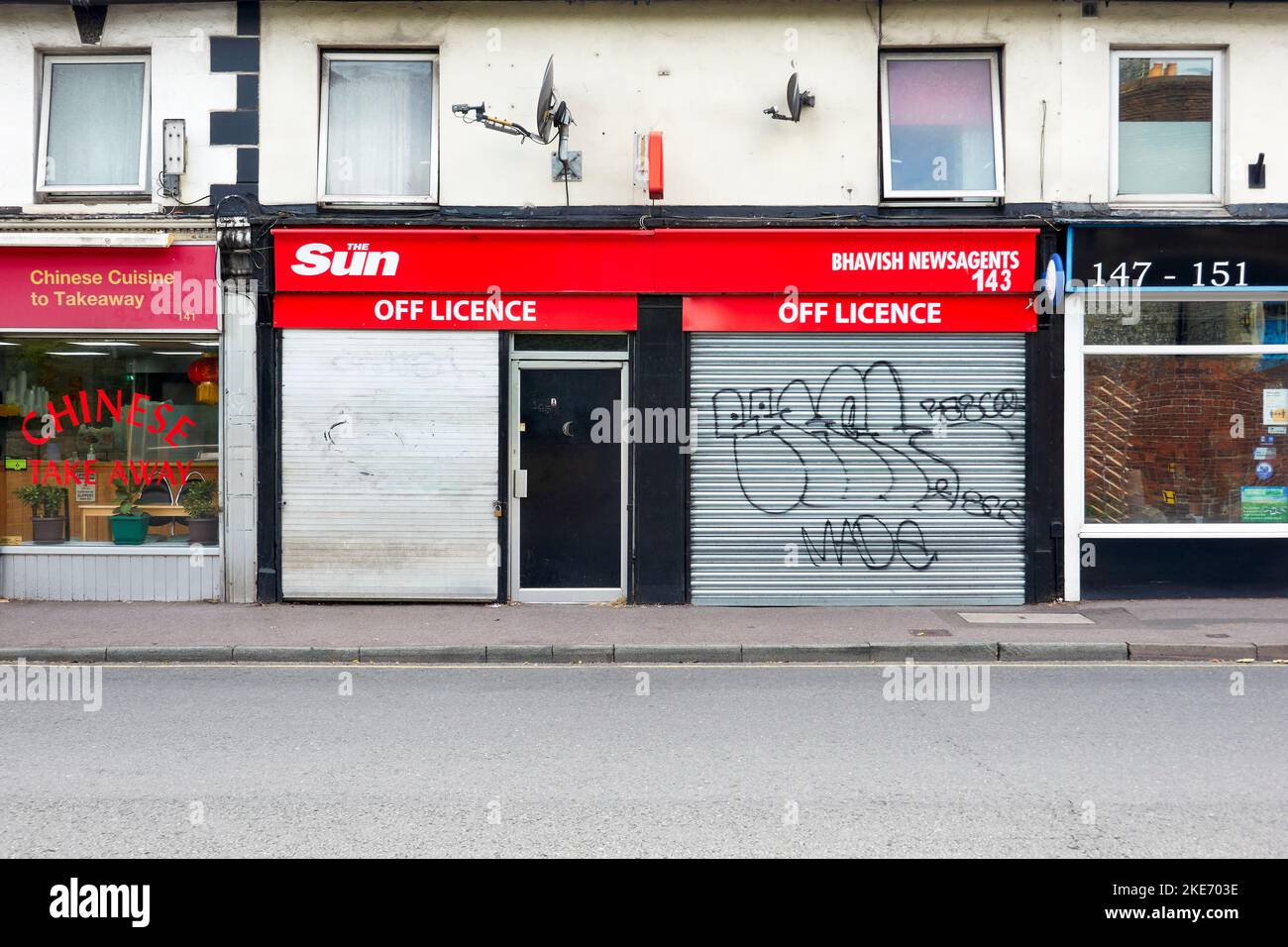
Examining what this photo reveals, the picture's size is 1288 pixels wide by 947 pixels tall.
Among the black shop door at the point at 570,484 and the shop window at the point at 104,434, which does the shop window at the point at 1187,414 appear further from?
the shop window at the point at 104,434

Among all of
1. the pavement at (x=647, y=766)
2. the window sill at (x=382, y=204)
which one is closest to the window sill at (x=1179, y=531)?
the pavement at (x=647, y=766)

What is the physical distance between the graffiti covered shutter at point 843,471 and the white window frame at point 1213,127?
1.95m

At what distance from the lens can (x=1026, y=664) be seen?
9336 millimetres

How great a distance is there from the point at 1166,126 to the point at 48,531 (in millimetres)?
12707

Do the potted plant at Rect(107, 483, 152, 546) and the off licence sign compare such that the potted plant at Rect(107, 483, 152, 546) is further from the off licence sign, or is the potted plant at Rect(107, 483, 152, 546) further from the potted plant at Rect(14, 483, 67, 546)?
the off licence sign

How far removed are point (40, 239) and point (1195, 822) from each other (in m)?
11.5

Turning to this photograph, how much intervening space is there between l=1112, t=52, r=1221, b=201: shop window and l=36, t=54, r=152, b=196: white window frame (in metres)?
10.2

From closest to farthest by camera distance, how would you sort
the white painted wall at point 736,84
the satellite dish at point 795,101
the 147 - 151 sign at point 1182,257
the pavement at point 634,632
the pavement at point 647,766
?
the pavement at point 647,766 → the pavement at point 634,632 → the satellite dish at point 795,101 → the 147 - 151 sign at point 1182,257 → the white painted wall at point 736,84

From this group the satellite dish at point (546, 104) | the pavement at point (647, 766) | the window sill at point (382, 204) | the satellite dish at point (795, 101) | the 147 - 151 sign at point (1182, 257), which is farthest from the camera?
the window sill at point (382, 204)

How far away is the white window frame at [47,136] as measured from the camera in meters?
11.9

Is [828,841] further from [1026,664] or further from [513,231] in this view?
[513,231]

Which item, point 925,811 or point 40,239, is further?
point 40,239

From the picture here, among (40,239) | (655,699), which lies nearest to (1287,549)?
(655,699)

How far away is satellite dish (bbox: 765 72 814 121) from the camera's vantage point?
1143cm
